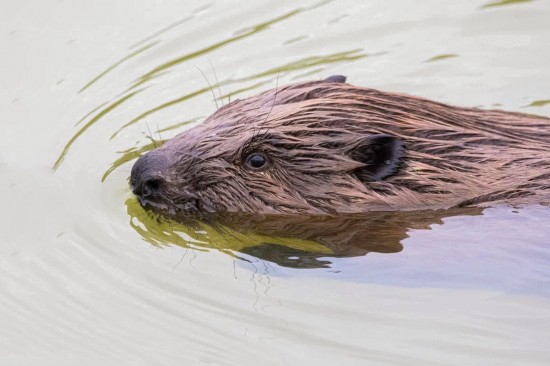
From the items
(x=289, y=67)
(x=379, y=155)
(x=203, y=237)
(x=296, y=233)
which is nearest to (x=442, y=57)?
(x=289, y=67)

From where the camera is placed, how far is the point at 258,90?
764 centimetres

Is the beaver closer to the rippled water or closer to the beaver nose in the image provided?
the beaver nose

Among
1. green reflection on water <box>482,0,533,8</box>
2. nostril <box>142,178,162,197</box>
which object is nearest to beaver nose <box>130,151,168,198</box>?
nostril <box>142,178,162,197</box>

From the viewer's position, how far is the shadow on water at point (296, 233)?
5.92 metres

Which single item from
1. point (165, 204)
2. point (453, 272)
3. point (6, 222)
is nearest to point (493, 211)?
point (453, 272)

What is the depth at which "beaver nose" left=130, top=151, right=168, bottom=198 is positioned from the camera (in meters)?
6.07

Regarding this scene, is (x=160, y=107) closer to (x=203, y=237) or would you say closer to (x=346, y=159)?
(x=203, y=237)

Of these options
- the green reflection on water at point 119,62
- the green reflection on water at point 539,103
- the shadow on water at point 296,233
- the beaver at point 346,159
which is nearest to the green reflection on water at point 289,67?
the green reflection on water at point 119,62

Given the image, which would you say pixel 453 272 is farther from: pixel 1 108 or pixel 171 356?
pixel 1 108

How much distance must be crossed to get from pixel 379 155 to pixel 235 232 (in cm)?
83

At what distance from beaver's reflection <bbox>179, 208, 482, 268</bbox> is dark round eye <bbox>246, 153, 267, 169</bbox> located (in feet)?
0.84

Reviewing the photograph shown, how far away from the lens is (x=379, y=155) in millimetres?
5836

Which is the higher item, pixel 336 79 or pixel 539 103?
pixel 336 79

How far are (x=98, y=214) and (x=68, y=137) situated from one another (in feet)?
3.25
